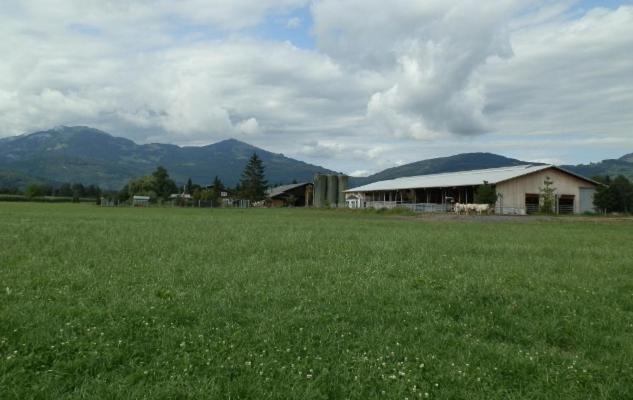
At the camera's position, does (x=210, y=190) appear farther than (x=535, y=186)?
Yes

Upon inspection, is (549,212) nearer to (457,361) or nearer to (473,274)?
(473,274)

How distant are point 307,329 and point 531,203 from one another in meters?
63.5

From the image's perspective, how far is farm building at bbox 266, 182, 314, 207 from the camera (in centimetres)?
13050

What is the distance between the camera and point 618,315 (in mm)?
8758

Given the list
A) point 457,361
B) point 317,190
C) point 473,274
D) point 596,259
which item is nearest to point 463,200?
point 317,190

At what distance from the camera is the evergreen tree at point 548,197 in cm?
5981

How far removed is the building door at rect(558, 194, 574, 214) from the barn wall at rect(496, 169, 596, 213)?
0.38 meters

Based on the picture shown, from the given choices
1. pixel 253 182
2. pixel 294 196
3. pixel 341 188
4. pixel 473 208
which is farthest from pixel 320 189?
pixel 473 208

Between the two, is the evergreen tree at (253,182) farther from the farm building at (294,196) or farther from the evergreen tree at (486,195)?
the evergreen tree at (486,195)

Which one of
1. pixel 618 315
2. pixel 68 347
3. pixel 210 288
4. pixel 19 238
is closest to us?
pixel 68 347

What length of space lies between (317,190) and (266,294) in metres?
100.0

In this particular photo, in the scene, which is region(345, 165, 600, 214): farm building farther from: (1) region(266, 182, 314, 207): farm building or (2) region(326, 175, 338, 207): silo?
(1) region(266, 182, 314, 207): farm building

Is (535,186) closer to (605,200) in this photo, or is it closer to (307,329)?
(605,200)

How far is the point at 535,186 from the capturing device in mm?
63656
